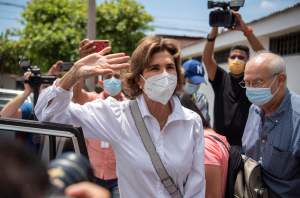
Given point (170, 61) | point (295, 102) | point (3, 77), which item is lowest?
point (3, 77)

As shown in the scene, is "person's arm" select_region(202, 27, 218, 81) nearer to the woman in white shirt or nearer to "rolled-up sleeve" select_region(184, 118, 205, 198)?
the woman in white shirt

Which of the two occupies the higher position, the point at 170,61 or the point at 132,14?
the point at 132,14

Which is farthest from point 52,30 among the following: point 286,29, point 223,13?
point 223,13

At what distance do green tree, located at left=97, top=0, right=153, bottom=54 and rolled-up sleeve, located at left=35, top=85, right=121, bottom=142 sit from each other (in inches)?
519

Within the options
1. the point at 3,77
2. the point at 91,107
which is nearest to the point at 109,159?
the point at 91,107

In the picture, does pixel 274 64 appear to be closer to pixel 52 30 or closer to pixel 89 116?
pixel 89 116

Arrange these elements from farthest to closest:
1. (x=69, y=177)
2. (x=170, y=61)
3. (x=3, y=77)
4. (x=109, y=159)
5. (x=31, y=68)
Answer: (x=3, y=77)
(x=31, y=68)
(x=109, y=159)
(x=170, y=61)
(x=69, y=177)

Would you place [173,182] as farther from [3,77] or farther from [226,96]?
[3,77]

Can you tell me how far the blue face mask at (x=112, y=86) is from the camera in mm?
4055

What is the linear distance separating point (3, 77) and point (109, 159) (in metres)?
31.4

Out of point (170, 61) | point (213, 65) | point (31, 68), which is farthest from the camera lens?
point (213, 65)

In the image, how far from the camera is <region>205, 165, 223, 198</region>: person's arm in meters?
2.39

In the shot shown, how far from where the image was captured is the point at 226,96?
411 cm

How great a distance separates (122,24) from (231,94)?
12.0 metres
